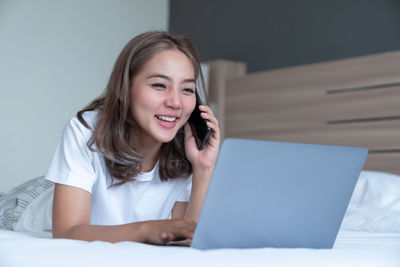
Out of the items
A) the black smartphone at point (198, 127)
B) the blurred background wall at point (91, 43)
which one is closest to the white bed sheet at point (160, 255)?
the black smartphone at point (198, 127)

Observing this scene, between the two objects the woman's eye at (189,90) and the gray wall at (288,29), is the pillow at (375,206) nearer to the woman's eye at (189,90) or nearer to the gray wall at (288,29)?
the woman's eye at (189,90)

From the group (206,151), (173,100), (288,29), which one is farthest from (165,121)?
(288,29)

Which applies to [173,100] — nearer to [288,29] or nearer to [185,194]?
[185,194]

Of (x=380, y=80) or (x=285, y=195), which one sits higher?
(x=380, y=80)

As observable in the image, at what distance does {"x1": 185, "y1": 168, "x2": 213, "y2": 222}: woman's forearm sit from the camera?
65.0 inches

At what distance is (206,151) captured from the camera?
1717mm

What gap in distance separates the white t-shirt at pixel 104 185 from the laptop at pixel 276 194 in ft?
1.66

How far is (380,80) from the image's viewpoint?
307 cm

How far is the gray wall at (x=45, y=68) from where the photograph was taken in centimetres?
417

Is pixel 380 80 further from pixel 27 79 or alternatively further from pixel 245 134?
pixel 27 79

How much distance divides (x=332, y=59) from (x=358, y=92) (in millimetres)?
545

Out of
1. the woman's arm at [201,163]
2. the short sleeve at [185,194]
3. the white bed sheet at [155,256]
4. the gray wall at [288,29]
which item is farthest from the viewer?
the gray wall at [288,29]

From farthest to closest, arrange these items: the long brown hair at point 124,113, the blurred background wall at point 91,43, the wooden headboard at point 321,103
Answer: the blurred background wall at point 91,43, the wooden headboard at point 321,103, the long brown hair at point 124,113

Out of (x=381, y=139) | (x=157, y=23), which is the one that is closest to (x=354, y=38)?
(x=381, y=139)
